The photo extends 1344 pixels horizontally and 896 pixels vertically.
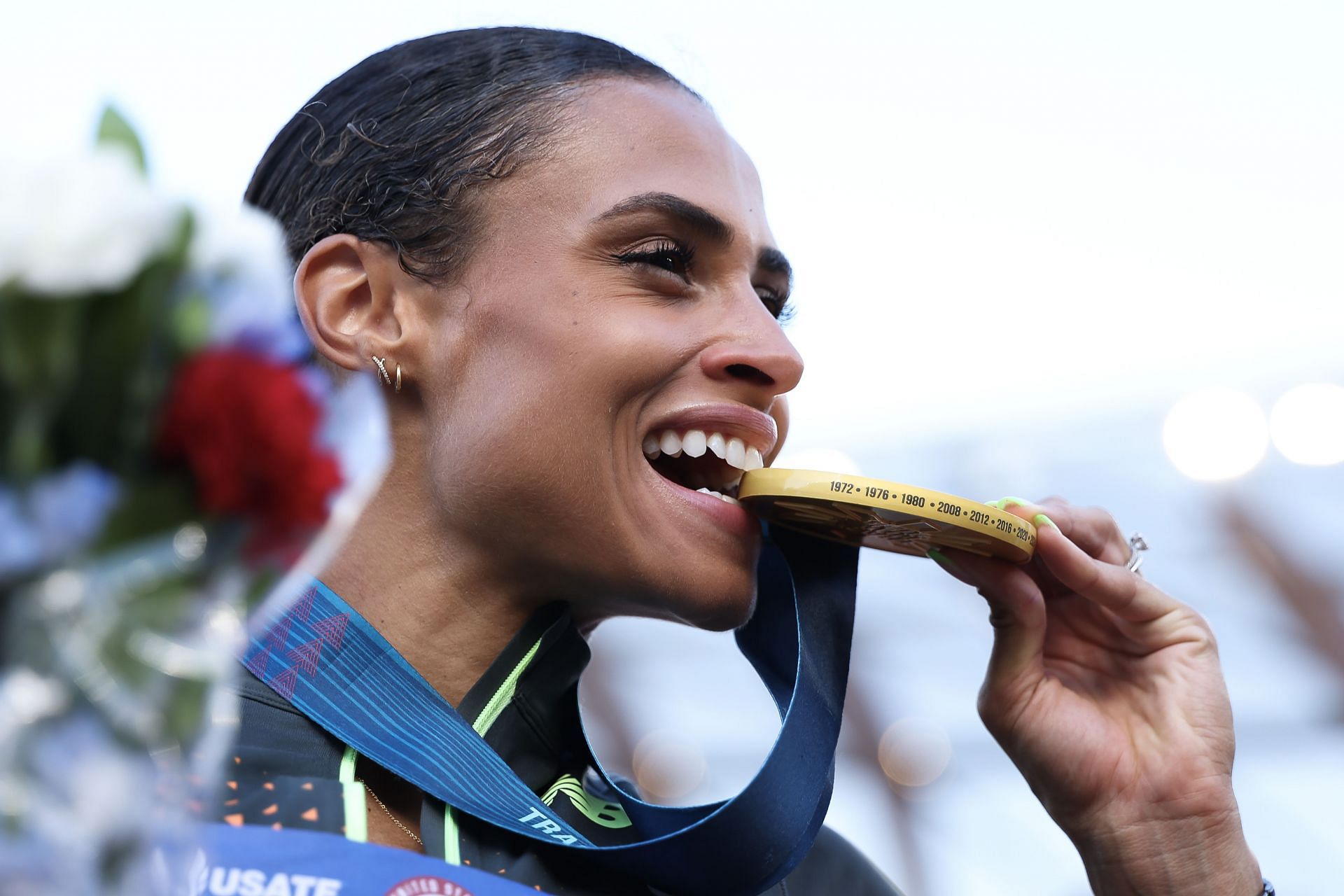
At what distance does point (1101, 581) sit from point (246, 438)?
138 centimetres

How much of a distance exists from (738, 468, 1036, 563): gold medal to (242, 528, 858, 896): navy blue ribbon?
0.20 meters

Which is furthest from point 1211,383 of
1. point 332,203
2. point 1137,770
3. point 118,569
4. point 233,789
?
point 118,569

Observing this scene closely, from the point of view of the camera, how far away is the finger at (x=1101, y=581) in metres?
1.70

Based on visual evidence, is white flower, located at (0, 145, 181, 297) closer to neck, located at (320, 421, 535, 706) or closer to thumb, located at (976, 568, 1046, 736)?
neck, located at (320, 421, 535, 706)

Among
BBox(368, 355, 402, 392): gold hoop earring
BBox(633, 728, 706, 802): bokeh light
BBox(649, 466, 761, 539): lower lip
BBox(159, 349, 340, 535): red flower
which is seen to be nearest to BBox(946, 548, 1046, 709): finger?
BBox(649, 466, 761, 539): lower lip

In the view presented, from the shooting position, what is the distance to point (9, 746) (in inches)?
23.1

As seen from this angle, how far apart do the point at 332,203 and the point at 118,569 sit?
1187mm

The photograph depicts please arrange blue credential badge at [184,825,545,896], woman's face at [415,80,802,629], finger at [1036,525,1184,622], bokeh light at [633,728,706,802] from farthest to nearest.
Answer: bokeh light at [633,728,706,802] < finger at [1036,525,1184,622] < woman's face at [415,80,802,629] < blue credential badge at [184,825,545,896]

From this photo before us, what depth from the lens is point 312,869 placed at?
1.17 metres

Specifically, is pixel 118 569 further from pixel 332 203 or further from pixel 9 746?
pixel 332 203

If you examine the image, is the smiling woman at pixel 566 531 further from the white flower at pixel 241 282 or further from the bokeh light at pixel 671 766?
the bokeh light at pixel 671 766

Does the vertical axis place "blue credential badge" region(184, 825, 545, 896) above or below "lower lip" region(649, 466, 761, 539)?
below

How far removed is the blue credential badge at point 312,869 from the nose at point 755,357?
65 cm

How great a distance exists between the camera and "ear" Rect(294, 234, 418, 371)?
1.61m
